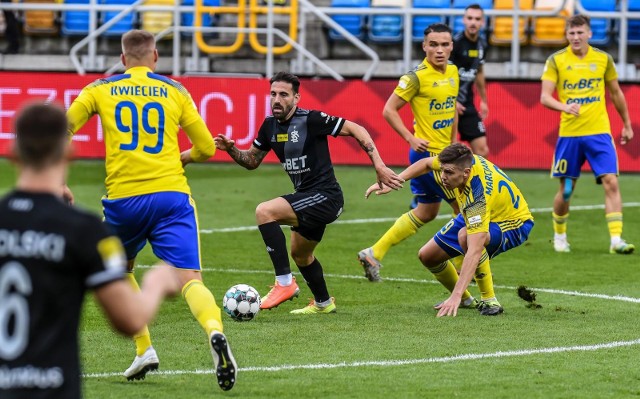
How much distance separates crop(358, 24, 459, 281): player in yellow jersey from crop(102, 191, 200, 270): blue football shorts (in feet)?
14.1

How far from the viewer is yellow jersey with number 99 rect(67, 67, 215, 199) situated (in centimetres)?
728

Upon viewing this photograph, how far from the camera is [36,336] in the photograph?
13.0 ft

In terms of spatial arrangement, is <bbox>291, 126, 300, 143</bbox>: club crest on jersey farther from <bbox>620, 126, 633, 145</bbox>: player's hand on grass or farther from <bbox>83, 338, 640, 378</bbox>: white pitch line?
<bbox>620, 126, 633, 145</bbox>: player's hand on grass

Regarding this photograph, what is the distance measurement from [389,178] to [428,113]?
112 inches

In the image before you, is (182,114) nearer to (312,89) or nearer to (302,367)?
(302,367)

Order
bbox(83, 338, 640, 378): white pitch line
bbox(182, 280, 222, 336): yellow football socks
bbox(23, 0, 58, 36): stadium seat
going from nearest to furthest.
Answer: bbox(182, 280, 222, 336): yellow football socks → bbox(83, 338, 640, 378): white pitch line → bbox(23, 0, 58, 36): stadium seat

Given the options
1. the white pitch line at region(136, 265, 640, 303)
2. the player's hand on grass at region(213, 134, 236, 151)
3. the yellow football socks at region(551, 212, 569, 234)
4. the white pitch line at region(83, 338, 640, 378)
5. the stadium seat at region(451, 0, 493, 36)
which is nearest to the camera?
the white pitch line at region(83, 338, 640, 378)

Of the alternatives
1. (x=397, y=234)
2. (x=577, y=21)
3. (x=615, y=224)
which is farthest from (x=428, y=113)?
(x=615, y=224)

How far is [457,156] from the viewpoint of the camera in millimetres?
9070

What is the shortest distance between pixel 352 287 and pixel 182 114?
3936 millimetres

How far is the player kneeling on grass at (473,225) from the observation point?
9094 millimetres

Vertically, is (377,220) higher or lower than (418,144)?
lower

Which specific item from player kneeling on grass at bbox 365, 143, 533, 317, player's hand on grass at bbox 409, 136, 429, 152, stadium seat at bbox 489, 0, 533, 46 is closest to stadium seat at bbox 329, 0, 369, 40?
stadium seat at bbox 489, 0, 533, 46

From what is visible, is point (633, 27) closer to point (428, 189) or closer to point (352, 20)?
→ point (352, 20)
